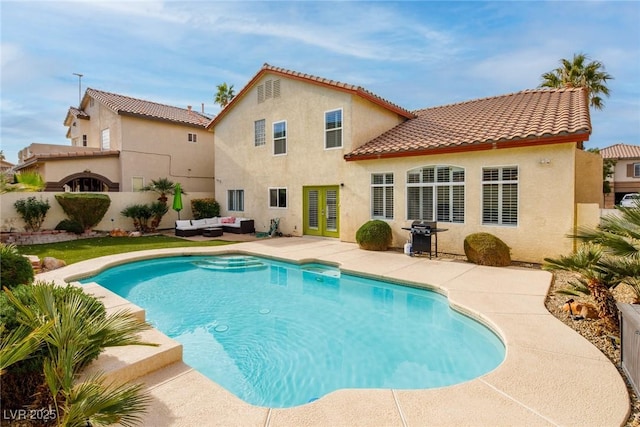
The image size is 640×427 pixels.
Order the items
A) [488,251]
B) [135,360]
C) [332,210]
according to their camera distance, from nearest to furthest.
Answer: [135,360] → [488,251] → [332,210]

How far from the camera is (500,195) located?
463 inches

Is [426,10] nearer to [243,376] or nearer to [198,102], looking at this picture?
[243,376]

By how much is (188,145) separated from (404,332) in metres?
22.6

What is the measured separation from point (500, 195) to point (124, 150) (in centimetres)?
2122

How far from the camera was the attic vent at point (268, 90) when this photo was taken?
18581 mm

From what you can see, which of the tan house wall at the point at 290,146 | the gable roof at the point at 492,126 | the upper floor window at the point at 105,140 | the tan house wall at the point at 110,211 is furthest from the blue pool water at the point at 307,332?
the upper floor window at the point at 105,140

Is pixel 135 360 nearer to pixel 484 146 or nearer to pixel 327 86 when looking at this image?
pixel 484 146

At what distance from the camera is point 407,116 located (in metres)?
18.2

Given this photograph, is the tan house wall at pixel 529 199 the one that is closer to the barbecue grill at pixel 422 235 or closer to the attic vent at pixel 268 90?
the barbecue grill at pixel 422 235

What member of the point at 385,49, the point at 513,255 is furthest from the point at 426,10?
the point at 513,255

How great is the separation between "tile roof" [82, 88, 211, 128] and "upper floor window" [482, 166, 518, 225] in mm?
20370

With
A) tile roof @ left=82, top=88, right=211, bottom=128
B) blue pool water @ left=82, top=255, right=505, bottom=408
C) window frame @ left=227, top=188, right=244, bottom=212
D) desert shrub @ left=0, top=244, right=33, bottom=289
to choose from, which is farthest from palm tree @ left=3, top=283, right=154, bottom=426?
tile roof @ left=82, top=88, right=211, bottom=128

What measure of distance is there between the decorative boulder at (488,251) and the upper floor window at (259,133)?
1273 cm

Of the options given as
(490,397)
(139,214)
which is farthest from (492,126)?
(139,214)
